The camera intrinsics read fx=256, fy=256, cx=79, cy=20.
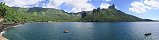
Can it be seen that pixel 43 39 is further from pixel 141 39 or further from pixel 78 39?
pixel 141 39

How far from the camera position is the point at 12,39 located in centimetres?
11281

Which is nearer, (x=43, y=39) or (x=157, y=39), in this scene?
(x=43, y=39)

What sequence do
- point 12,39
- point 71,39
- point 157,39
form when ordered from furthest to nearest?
point 157,39
point 71,39
point 12,39

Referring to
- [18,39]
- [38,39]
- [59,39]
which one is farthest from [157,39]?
[18,39]

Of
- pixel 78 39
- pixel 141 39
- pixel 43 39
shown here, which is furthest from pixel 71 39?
pixel 141 39

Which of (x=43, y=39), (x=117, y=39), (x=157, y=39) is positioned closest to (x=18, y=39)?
(x=43, y=39)

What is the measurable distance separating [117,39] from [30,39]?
40877 millimetres

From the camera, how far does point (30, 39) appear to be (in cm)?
11738

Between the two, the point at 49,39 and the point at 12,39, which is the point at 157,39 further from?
the point at 12,39

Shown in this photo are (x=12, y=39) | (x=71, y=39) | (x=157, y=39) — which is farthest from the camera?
(x=157, y=39)

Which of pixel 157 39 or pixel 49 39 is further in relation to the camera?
pixel 157 39

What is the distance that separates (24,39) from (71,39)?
70.8 ft

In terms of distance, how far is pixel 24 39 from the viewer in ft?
384

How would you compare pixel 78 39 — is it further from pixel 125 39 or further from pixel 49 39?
pixel 125 39
